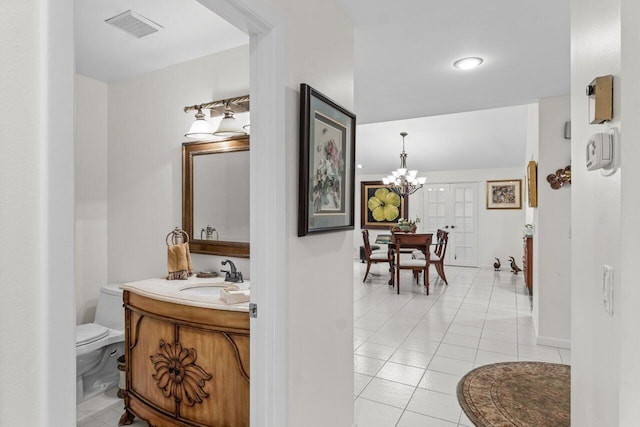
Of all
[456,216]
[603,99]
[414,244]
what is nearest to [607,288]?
[603,99]

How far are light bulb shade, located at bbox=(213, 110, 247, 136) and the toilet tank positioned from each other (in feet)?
4.91

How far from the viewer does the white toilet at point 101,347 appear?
2527 mm

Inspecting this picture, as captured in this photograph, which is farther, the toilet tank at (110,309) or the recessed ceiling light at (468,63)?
the toilet tank at (110,309)

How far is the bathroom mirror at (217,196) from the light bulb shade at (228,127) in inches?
3.5

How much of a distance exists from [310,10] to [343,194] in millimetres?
906

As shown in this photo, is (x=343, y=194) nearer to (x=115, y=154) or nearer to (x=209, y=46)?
(x=209, y=46)

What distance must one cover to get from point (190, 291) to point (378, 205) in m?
8.12

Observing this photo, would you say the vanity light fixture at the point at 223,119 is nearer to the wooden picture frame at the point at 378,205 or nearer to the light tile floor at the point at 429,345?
the light tile floor at the point at 429,345

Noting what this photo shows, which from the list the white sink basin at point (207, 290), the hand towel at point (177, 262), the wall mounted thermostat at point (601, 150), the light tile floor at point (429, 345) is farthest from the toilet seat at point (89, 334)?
the wall mounted thermostat at point (601, 150)

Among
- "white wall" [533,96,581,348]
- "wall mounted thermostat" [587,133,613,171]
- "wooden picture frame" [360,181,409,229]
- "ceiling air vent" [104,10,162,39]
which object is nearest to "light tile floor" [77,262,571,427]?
"white wall" [533,96,581,348]

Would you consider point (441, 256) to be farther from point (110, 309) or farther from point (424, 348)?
point (110, 309)

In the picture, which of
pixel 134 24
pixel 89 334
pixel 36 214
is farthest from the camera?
pixel 89 334

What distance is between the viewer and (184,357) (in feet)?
6.58

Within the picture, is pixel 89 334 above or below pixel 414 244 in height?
below
